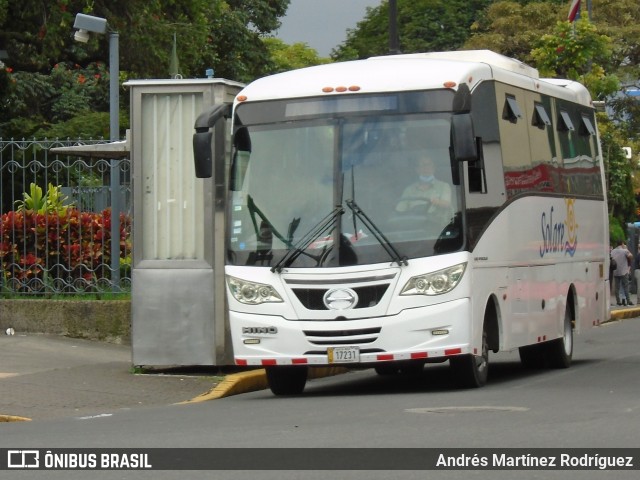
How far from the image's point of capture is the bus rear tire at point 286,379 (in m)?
15.5

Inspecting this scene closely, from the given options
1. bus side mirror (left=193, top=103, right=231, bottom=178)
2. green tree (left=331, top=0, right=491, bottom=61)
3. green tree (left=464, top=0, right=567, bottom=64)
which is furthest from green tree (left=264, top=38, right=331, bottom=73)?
bus side mirror (left=193, top=103, right=231, bottom=178)

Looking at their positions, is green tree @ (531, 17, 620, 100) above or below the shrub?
above

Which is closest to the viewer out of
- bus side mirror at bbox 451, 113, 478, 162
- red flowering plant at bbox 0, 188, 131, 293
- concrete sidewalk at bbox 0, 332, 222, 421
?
bus side mirror at bbox 451, 113, 478, 162

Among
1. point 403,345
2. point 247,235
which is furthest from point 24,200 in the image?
point 403,345

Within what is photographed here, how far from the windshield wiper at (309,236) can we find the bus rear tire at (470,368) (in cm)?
180

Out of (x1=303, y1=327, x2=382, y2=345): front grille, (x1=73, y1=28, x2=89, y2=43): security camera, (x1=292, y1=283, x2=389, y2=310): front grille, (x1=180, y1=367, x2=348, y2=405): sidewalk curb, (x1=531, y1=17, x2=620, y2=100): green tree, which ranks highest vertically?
(x1=531, y1=17, x2=620, y2=100): green tree

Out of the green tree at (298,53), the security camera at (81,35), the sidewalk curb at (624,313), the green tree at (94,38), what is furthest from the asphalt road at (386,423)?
the green tree at (298,53)

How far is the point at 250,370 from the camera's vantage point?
17.6m

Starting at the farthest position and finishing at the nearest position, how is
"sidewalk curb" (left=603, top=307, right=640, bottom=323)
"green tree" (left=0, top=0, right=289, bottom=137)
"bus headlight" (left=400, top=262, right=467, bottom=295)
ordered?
"sidewalk curb" (left=603, top=307, right=640, bottom=323)
"green tree" (left=0, top=0, right=289, bottom=137)
"bus headlight" (left=400, top=262, right=467, bottom=295)

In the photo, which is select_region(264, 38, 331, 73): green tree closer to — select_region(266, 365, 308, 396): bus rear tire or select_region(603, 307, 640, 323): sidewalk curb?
select_region(603, 307, 640, 323): sidewalk curb

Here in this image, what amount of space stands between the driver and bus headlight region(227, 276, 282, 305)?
1.46 m

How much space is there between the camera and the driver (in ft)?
47.6

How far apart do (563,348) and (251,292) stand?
5513mm

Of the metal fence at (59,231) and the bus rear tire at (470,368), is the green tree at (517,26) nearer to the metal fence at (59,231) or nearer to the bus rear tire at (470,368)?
the metal fence at (59,231)
